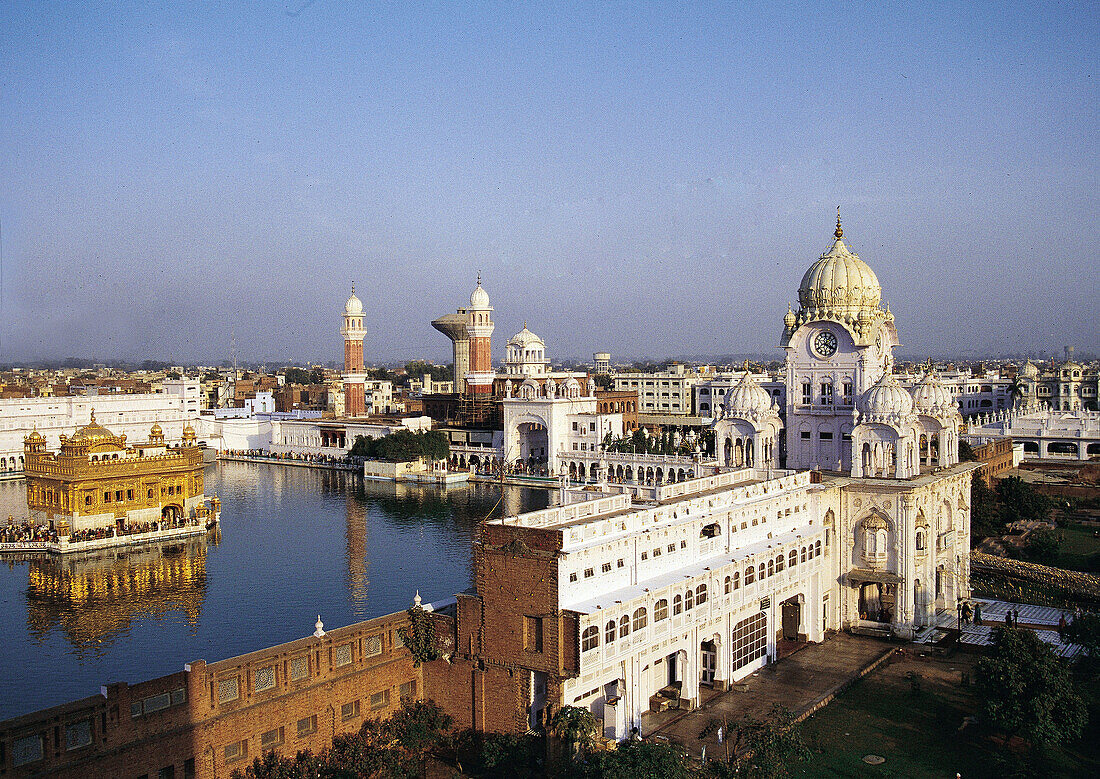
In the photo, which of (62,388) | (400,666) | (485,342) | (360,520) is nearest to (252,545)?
(360,520)

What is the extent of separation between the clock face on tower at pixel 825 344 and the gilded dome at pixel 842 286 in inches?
34.0

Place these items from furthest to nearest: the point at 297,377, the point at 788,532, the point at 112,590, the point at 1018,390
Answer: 1. the point at 297,377
2. the point at 1018,390
3. the point at 112,590
4. the point at 788,532

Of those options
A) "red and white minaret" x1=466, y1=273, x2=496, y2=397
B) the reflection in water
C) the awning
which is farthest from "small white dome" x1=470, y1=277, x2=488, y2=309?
the awning

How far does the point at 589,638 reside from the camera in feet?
51.2

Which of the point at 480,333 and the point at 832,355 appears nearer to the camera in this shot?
the point at 832,355

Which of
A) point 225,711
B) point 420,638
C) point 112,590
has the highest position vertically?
point 420,638

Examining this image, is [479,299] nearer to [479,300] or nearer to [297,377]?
[479,300]

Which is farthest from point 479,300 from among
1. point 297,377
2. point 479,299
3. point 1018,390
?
point 297,377

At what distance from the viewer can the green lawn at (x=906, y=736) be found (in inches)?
631

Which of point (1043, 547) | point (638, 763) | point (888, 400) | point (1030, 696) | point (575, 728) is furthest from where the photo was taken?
point (1043, 547)

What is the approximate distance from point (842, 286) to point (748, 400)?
18.5 feet

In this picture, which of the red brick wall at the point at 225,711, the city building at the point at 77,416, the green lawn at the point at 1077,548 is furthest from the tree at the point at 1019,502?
the city building at the point at 77,416

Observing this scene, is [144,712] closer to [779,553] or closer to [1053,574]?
[779,553]

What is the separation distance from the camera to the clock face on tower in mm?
31109
